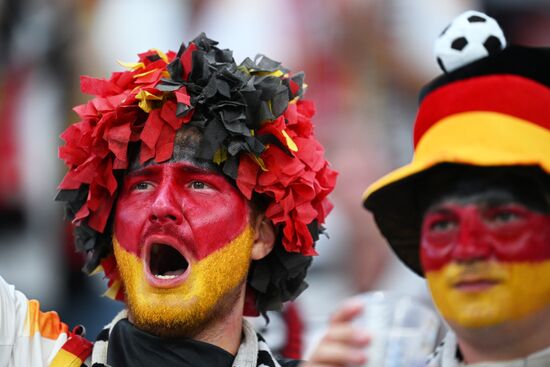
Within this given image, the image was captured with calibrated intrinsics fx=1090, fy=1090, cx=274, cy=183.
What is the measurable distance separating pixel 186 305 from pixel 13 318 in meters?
0.61

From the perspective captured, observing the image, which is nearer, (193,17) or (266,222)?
(266,222)

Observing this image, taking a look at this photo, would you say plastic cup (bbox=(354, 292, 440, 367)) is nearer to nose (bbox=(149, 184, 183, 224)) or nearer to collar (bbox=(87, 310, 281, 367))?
collar (bbox=(87, 310, 281, 367))

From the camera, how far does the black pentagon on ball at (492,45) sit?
117 inches

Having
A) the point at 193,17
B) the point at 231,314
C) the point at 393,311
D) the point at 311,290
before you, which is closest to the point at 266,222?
the point at 231,314

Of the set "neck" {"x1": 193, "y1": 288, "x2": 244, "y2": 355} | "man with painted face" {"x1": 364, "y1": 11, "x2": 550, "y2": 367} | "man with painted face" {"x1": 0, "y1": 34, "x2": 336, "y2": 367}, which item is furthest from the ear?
"man with painted face" {"x1": 364, "y1": 11, "x2": 550, "y2": 367}

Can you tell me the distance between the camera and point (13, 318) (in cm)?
377

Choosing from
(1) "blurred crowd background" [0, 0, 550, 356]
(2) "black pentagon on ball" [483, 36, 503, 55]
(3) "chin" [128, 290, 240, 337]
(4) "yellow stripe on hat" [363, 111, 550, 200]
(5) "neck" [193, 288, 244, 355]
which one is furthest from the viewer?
(1) "blurred crowd background" [0, 0, 550, 356]

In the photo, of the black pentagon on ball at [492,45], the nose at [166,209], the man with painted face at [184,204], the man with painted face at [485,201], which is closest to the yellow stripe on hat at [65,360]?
the man with painted face at [184,204]

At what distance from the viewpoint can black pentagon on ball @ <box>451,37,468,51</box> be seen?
2998 millimetres

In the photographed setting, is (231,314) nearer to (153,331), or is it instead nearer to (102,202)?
(153,331)

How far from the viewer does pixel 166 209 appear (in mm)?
3707

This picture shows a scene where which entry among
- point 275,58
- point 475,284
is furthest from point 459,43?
point 275,58

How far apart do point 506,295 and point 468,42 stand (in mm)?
707

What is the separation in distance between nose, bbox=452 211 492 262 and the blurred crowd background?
2474 millimetres
